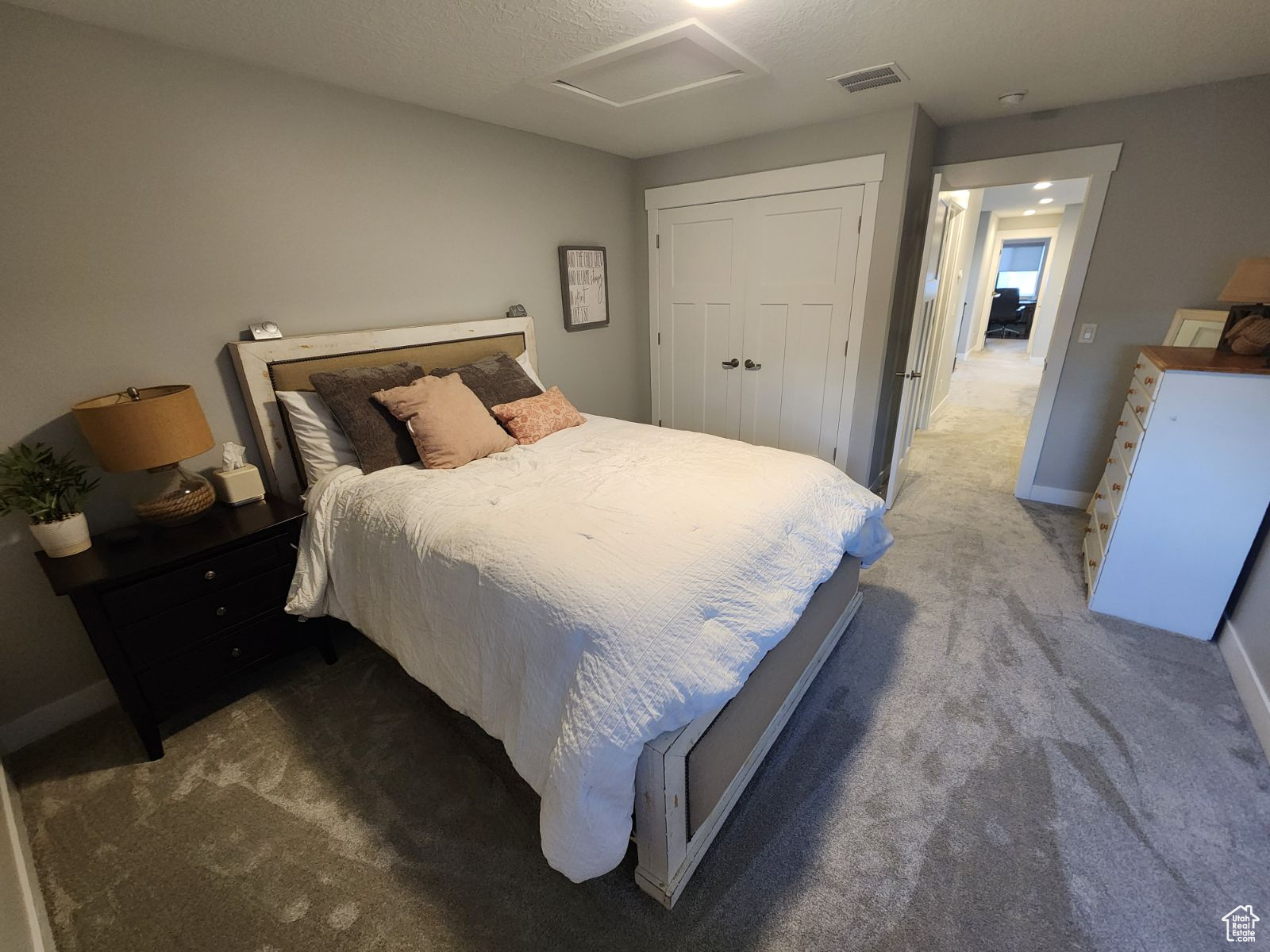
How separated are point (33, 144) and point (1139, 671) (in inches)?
165

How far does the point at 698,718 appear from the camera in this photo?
4.06 ft

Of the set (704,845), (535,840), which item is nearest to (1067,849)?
(704,845)

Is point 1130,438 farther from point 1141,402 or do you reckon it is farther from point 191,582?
point 191,582

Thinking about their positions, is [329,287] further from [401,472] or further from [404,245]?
[401,472]

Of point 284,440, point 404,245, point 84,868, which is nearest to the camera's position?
point 84,868

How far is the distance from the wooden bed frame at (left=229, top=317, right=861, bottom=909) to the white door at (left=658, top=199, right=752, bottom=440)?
3.98 feet

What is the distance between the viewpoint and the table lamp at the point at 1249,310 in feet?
6.81

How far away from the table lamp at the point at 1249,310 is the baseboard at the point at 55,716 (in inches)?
187

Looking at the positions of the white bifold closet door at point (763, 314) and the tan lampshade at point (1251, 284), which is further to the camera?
the white bifold closet door at point (763, 314)

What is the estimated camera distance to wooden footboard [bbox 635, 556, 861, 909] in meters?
1.20

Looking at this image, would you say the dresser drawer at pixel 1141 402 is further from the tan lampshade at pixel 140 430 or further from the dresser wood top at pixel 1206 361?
the tan lampshade at pixel 140 430

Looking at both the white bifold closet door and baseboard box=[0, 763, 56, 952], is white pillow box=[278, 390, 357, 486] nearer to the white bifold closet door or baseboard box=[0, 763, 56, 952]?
baseboard box=[0, 763, 56, 952]

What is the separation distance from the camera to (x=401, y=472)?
6.64ft

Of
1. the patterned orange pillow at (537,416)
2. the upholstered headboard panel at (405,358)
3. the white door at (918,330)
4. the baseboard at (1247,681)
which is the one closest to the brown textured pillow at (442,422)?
the patterned orange pillow at (537,416)
